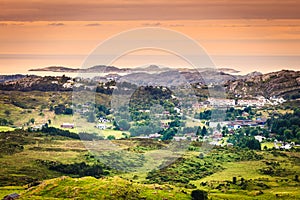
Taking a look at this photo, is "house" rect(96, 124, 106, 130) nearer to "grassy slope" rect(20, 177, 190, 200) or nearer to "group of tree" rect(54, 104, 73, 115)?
"group of tree" rect(54, 104, 73, 115)

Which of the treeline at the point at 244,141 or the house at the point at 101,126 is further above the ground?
the house at the point at 101,126

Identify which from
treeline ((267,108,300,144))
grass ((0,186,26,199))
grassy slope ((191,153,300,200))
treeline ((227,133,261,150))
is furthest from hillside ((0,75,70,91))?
grass ((0,186,26,199))

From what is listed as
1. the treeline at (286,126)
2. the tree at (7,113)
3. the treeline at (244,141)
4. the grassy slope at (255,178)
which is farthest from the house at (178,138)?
the tree at (7,113)

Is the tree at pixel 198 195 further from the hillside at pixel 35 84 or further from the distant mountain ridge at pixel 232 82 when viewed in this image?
the hillside at pixel 35 84

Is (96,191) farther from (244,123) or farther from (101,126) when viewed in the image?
(244,123)

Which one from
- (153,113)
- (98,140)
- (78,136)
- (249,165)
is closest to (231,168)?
(249,165)

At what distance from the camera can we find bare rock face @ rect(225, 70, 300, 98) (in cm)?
16688

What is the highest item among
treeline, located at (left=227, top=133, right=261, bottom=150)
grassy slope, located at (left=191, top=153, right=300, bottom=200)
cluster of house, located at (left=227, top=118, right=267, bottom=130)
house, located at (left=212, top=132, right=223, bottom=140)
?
cluster of house, located at (left=227, top=118, right=267, bottom=130)

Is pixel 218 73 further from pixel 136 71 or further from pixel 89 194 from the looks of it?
pixel 89 194

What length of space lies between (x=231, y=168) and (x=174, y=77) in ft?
163

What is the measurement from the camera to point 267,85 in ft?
577

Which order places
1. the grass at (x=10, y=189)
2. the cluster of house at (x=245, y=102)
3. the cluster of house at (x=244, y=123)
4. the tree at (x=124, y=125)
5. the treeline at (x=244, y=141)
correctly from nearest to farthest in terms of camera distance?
the grass at (x=10, y=189)
the treeline at (x=244, y=141)
the tree at (x=124, y=125)
the cluster of house at (x=244, y=123)
the cluster of house at (x=245, y=102)

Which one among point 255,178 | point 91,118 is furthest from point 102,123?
point 255,178

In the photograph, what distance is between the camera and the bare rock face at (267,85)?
6570 inches
